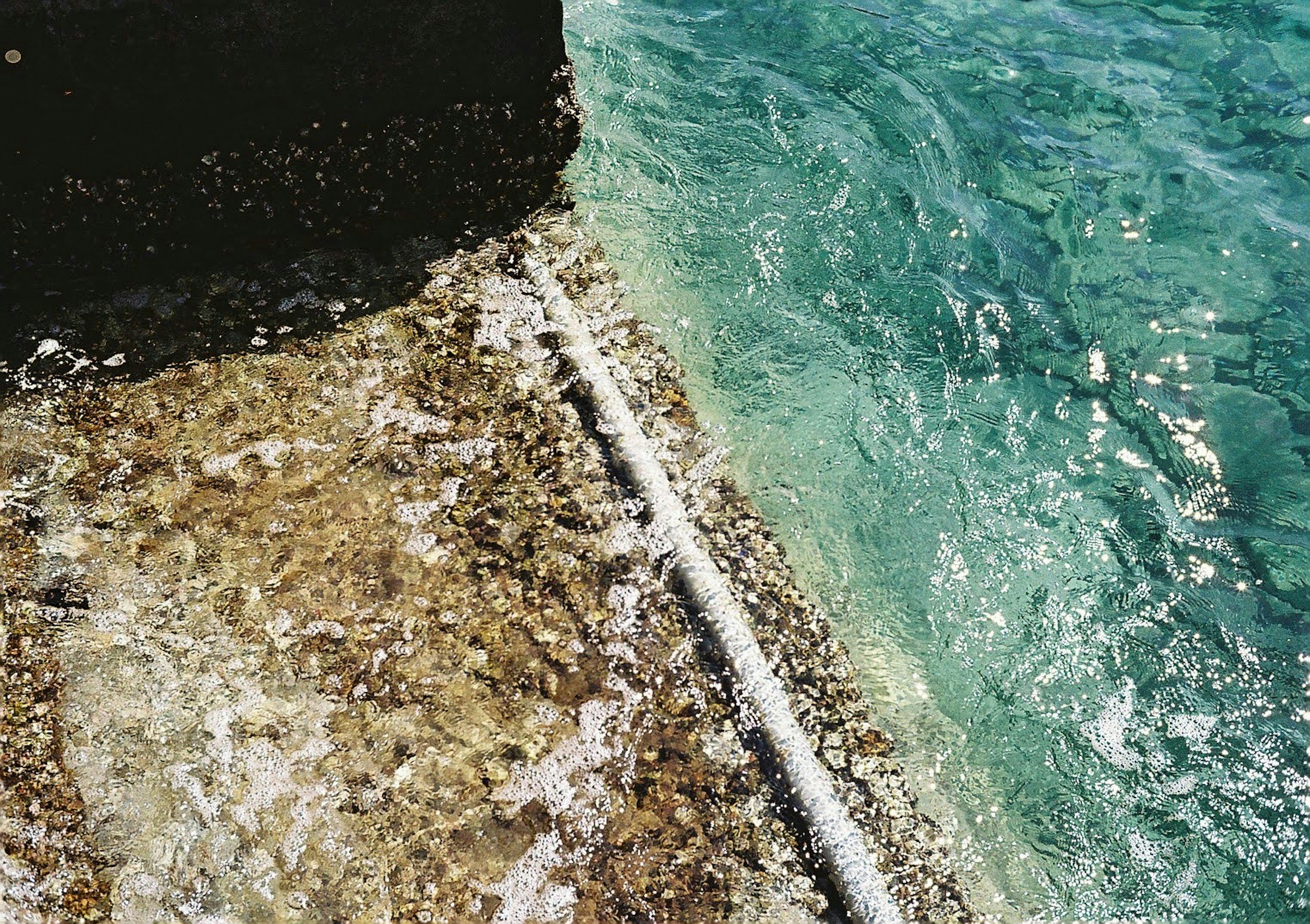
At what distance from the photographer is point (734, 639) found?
3.50 m

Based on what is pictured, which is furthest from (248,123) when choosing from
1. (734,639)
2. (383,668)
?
(734,639)

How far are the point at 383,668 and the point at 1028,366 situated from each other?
11.7 feet

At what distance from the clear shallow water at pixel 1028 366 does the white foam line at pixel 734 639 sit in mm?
428

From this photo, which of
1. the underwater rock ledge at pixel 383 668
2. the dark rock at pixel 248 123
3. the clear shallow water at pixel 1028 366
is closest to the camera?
the underwater rock ledge at pixel 383 668

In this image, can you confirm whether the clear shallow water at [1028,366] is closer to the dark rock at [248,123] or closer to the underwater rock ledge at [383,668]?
the underwater rock ledge at [383,668]

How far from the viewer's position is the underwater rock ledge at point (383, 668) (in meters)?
2.95

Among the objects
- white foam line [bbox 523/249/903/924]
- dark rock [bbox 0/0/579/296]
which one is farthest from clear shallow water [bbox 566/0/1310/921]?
dark rock [bbox 0/0/579/296]

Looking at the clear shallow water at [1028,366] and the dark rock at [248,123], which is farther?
the dark rock at [248,123]

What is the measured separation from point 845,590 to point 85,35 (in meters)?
4.01

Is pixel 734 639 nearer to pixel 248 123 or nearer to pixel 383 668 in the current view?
pixel 383 668

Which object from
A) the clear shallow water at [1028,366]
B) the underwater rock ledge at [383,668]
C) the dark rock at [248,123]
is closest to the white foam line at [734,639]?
the underwater rock ledge at [383,668]

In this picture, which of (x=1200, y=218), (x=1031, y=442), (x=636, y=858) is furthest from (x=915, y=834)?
(x=1200, y=218)

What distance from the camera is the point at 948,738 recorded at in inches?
137

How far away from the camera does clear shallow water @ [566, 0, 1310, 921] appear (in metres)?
3.40
